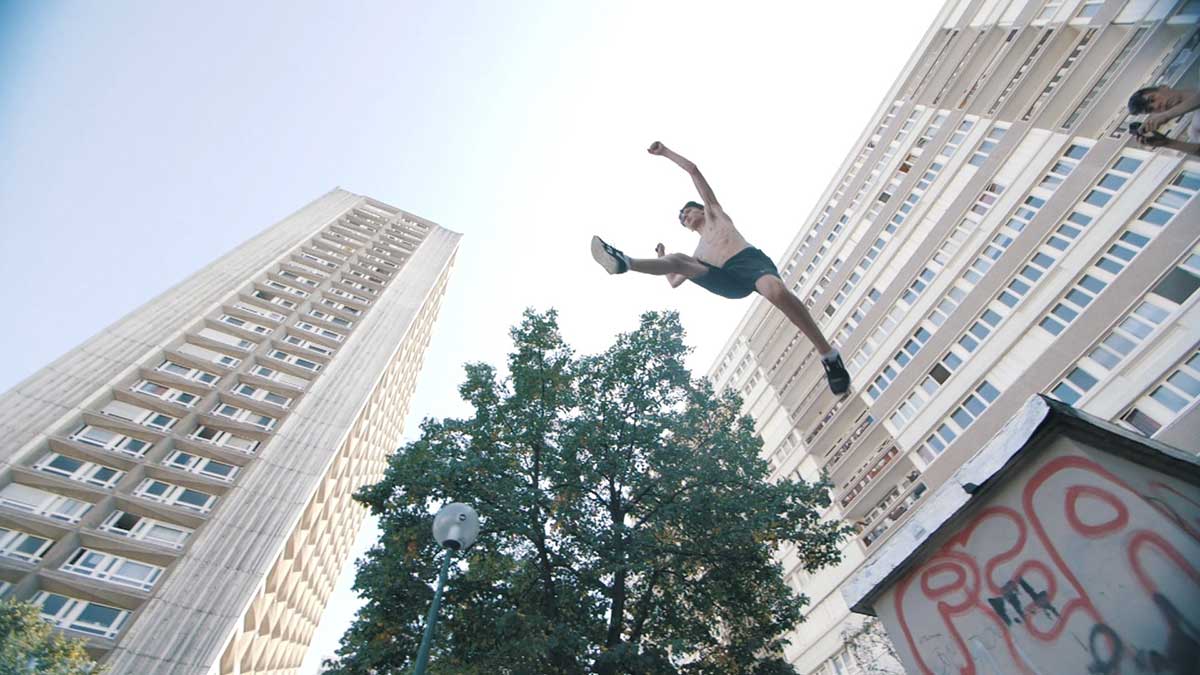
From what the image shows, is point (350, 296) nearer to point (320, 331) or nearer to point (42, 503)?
point (320, 331)

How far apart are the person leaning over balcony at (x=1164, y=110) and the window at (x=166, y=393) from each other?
33.7 meters

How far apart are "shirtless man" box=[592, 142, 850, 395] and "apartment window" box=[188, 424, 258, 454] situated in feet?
91.3

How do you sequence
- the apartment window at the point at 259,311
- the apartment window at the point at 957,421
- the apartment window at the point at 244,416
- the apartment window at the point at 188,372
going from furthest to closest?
the apartment window at the point at 259,311, the apartment window at the point at 188,372, the apartment window at the point at 244,416, the apartment window at the point at 957,421

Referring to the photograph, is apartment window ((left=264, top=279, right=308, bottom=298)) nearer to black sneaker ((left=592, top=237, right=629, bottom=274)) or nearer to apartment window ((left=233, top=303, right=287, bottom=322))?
apartment window ((left=233, top=303, right=287, bottom=322))

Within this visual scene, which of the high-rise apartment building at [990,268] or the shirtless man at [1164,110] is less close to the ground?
the high-rise apartment building at [990,268]

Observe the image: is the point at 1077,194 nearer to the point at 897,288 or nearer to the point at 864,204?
the point at 897,288

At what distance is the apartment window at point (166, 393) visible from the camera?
25641 mm

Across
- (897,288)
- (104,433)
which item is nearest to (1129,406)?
(897,288)

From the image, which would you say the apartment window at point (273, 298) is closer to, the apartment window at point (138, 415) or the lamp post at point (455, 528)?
the apartment window at point (138, 415)

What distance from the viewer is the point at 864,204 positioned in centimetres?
3644

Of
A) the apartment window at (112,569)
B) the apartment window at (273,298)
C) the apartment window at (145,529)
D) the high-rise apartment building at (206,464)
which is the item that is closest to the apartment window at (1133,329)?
the high-rise apartment building at (206,464)

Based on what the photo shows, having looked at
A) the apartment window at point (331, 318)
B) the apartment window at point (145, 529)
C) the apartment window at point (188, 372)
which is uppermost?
the apartment window at point (331, 318)

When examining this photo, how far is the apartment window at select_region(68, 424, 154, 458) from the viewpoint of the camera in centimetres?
→ 2248

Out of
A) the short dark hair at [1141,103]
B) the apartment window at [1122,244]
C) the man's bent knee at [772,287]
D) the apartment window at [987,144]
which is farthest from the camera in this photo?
the apartment window at [987,144]
